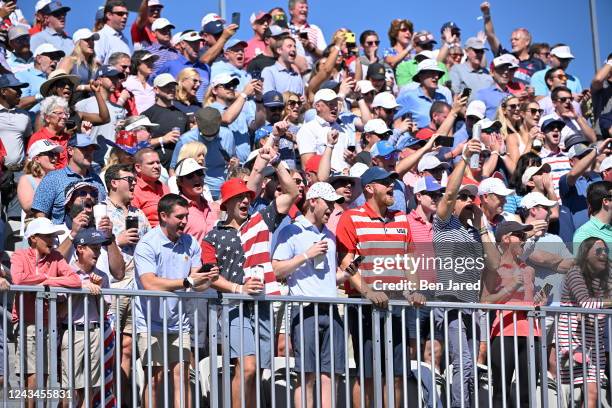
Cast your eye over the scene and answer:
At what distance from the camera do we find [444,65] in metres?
18.4

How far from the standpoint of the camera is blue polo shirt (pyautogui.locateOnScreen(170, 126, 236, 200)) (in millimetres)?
13711

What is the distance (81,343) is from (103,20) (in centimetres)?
802

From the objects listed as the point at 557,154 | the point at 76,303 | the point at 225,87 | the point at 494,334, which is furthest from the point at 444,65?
the point at 76,303

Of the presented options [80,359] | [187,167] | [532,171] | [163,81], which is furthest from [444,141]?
[80,359]

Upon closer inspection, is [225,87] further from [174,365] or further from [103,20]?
[174,365]

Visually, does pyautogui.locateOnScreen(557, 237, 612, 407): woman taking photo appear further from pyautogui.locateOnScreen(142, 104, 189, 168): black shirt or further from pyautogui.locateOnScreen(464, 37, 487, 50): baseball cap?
pyautogui.locateOnScreen(464, 37, 487, 50): baseball cap

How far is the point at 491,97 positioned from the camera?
17.3m

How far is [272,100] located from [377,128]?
1.16 meters

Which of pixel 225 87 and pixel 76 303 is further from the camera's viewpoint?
pixel 225 87

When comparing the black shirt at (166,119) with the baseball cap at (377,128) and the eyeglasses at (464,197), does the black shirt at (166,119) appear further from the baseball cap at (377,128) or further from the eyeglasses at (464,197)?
the eyeglasses at (464,197)

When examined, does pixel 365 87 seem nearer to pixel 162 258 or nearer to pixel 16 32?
pixel 16 32

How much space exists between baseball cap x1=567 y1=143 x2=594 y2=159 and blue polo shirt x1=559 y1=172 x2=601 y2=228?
0.78 ft

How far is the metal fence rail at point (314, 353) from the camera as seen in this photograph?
9438 millimetres

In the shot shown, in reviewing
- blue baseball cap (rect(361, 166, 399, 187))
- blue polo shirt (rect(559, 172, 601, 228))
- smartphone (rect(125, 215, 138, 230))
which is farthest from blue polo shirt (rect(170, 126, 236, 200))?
blue polo shirt (rect(559, 172, 601, 228))
